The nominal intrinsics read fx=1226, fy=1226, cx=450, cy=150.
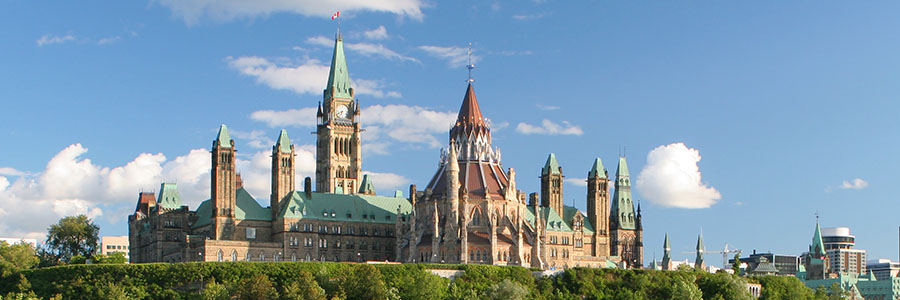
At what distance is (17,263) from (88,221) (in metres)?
20.5

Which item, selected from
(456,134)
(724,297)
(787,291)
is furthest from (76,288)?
(787,291)

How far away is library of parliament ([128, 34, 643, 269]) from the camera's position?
17562 centimetres

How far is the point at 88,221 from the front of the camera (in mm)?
196000

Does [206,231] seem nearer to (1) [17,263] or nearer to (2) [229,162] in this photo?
(2) [229,162]

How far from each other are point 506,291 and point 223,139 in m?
54.8

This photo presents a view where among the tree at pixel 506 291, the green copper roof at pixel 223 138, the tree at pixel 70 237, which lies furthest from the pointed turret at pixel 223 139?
the tree at pixel 506 291

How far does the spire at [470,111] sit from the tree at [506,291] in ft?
145

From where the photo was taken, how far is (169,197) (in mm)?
196625

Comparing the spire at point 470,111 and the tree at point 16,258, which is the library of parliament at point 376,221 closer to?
the spire at point 470,111

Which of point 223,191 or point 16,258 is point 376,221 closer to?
point 223,191

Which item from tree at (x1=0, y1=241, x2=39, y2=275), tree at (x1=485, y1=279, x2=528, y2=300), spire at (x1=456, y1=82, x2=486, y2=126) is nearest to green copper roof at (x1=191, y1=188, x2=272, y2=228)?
tree at (x1=0, y1=241, x2=39, y2=275)

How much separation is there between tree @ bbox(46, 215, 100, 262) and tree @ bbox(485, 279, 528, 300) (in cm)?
7418

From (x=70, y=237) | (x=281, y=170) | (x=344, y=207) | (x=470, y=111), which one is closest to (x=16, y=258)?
(x=70, y=237)

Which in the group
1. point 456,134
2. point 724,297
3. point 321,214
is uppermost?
point 456,134
